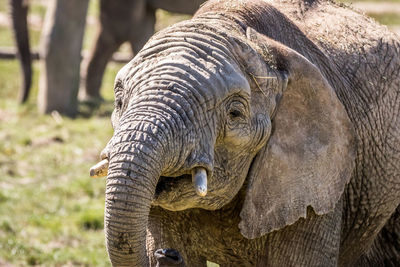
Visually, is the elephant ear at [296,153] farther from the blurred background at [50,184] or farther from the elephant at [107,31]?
the elephant at [107,31]

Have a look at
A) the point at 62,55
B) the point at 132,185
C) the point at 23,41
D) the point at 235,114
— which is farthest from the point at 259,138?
the point at 23,41

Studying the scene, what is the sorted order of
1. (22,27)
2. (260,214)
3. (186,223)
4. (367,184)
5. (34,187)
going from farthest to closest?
(22,27) → (34,187) → (367,184) → (186,223) → (260,214)

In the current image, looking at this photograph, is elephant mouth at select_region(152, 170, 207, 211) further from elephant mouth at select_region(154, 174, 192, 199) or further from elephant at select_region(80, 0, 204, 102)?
elephant at select_region(80, 0, 204, 102)

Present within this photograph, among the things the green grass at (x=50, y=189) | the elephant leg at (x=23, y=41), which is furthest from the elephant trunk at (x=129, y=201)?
the elephant leg at (x=23, y=41)

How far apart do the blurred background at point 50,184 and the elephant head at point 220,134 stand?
2.62 meters

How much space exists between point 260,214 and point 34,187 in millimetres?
4805

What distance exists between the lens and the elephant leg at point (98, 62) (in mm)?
13141

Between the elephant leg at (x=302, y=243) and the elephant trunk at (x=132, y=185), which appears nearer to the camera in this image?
the elephant trunk at (x=132, y=185)

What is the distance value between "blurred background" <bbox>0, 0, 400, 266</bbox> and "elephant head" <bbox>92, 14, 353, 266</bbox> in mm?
2621

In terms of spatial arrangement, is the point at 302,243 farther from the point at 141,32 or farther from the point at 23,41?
the point at 23,41

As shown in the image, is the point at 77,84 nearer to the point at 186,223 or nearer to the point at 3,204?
the point at 3,204

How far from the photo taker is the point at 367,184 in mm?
5207

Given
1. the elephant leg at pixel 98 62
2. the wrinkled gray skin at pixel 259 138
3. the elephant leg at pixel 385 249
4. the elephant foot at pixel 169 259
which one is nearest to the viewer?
the wrinkled gray skin at pixel 259 138

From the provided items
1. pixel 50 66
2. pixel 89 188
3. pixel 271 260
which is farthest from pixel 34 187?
pixel 271 260
